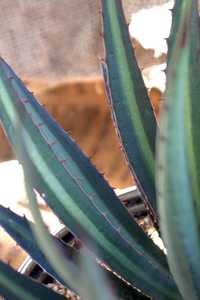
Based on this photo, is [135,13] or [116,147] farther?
[135,13]

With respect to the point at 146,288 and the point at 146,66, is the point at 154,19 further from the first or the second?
the point at 146,288

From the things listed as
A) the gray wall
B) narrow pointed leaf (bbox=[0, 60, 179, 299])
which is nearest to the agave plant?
narrow pointed leaf (bbox=[0, 60, 179, 299])

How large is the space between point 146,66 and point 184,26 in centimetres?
68

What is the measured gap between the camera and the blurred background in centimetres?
83

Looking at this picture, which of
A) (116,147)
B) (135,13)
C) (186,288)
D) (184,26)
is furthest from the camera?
(135,13)

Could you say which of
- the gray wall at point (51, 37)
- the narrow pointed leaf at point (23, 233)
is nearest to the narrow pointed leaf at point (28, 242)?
the narrow pointed leaf at point (23, 233)

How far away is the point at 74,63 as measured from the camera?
112cm

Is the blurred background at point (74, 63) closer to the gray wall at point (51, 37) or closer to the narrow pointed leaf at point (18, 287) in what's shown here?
the gray wall at point (51, 37)

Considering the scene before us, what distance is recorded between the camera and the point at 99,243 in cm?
42

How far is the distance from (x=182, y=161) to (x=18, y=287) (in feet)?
0.60

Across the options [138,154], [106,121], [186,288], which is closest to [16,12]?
[106,121]

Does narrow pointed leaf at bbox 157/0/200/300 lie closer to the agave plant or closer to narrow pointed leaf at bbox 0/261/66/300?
the agave plant

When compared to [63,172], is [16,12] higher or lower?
higher

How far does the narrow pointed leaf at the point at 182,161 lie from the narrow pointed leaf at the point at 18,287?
12cm
